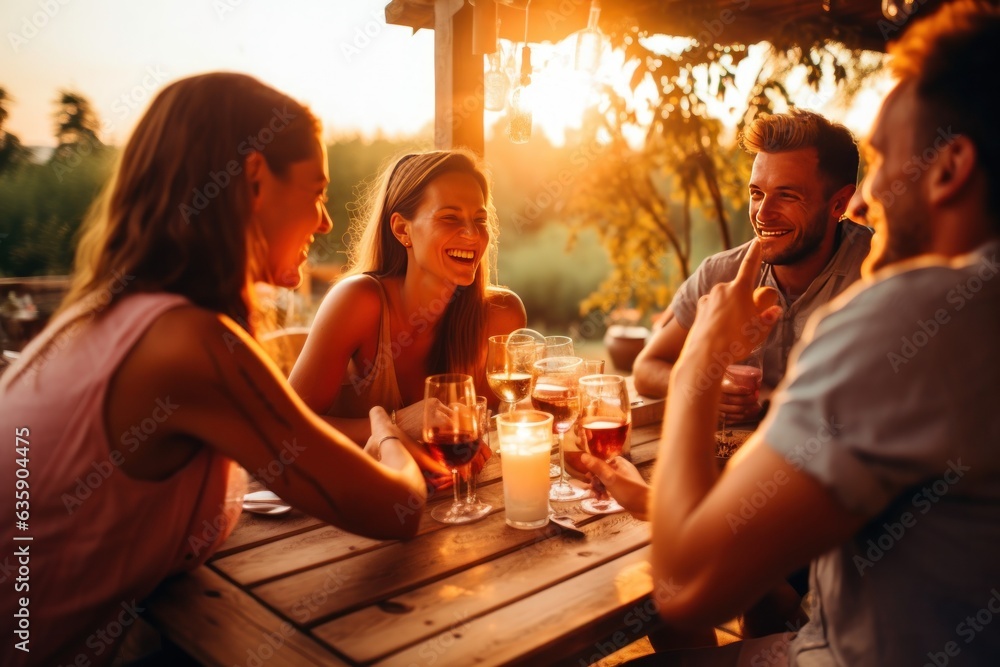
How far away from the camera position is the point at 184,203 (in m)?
1.28

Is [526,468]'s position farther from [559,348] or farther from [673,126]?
[673,126]

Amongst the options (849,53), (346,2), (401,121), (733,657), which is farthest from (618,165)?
(733,657)

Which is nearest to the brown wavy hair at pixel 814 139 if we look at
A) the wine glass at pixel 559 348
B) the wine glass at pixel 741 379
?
the wine glass at pixel 741 379

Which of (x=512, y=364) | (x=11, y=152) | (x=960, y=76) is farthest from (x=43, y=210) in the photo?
(x=960, y=76)

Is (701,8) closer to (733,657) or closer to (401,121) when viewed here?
(733,657)

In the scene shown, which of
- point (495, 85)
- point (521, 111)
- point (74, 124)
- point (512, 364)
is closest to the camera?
point (512, 364)

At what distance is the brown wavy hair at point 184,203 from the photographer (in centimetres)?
127

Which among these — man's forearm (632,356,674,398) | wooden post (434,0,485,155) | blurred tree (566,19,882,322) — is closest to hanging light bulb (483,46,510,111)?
wooden post (434,0,485,155)

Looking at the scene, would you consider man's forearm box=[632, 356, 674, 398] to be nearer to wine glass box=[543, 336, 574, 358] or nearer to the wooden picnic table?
wine glass box=[543, 336, 574, 358]

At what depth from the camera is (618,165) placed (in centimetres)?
641

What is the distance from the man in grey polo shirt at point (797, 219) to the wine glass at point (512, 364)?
80cm

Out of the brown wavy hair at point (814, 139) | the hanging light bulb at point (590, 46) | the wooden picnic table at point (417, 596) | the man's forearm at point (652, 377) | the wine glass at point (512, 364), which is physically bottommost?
the man's forearm at point (652, 377)

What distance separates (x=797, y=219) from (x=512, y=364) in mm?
1422

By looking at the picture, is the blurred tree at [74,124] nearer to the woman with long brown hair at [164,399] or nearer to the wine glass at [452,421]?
the woman with long brown hair at [164,399]
